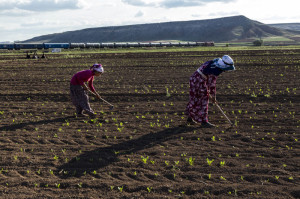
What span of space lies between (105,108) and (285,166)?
21.8 ft

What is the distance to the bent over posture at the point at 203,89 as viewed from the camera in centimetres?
821

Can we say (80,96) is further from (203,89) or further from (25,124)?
(203,89)

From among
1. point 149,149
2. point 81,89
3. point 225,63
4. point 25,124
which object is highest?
point 225,63

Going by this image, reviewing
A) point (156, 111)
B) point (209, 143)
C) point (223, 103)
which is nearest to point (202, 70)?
point (209, 143)

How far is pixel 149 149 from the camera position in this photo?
285 inches

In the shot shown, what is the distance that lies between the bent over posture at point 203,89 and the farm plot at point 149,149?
0.34 metres

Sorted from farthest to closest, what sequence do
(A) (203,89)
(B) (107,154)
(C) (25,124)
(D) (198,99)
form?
(C) (25,124), (D) (198,99), (A) (203,89), (B) (107,154)

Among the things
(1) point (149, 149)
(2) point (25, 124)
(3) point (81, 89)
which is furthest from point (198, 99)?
(2) point (25, 124)

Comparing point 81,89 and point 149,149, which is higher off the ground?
point 81,89

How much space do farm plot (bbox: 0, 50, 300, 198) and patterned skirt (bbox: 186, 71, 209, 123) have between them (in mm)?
324

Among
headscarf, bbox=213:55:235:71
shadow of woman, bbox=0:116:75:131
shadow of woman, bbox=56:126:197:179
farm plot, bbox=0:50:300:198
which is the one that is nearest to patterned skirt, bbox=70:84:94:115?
farm plot, bbox=0:50:300:198

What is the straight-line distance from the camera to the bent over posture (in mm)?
8211

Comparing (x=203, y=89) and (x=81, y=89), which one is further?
(x=81, y=89)

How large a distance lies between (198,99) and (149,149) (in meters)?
2.20
